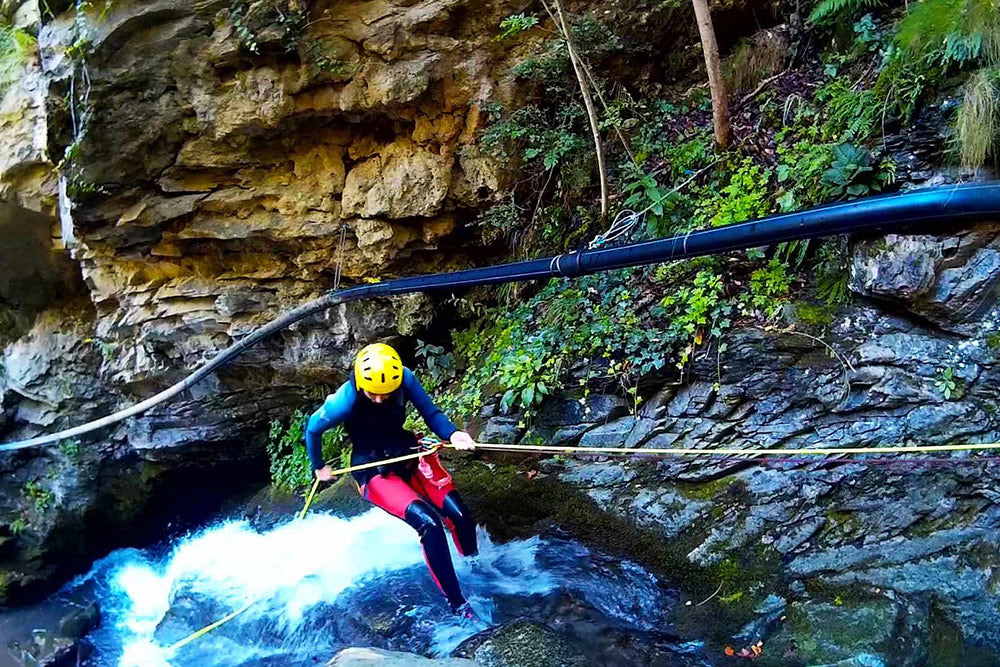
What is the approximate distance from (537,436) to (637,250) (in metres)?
1.81

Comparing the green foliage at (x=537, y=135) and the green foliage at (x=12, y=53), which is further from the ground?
the green foliage at (x=12, y=53)

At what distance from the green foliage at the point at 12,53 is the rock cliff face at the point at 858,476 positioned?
29.5ft

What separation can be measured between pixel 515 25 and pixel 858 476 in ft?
16.2

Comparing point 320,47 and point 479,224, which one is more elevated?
point 320,47

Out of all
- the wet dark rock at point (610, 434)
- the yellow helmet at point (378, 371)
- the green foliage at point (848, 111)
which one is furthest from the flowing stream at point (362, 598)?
the green foliage at point (848, 111)

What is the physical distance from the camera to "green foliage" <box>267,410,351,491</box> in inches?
313

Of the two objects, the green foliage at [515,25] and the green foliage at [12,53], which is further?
the green foliage at [12,53]

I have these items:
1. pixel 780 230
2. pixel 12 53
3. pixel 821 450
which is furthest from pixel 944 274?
pixel 12 53

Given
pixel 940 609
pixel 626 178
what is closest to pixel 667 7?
pixel 626 178

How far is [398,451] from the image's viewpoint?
4.82 meters

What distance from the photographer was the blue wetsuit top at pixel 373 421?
4.62 m

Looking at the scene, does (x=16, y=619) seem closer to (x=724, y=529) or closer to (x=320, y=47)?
(x=320, y=47)

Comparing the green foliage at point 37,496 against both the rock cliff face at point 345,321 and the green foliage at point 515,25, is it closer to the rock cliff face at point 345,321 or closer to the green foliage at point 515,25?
the rock cliff face at point 345,321

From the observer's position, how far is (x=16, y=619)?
862 centimetres
